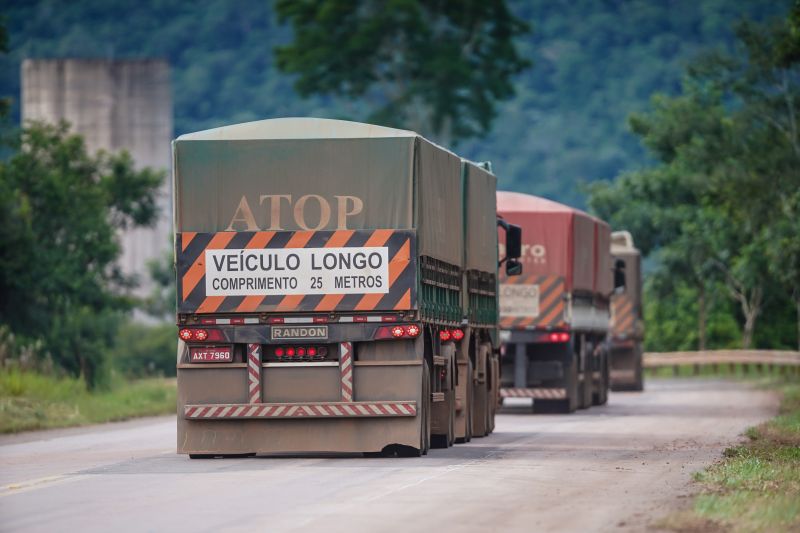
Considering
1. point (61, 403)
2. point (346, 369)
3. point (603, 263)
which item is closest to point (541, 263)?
point (603, 263)

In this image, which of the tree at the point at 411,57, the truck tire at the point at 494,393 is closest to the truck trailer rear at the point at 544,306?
the truck tire at the point at 494,393

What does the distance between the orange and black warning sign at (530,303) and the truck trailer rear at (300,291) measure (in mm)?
12662

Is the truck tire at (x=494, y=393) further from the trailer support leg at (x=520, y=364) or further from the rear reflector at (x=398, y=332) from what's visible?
the trailer support leg at (x=520, y=364)

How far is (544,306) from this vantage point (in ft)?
113

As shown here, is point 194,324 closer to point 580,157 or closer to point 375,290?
point 375,290

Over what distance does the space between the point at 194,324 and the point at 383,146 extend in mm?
2832

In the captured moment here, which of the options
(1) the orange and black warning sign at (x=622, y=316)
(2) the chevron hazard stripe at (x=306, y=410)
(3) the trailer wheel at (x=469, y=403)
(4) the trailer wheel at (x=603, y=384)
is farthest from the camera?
(1) the orange and black warning sign at (x=622, y=316)

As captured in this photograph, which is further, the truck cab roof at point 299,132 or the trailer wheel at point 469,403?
the trailer wheel at point 469,403

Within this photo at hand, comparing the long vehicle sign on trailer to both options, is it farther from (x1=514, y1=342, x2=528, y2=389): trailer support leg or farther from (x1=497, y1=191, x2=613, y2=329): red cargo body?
(x1=514, y1=342, x2=528, y2=389): trailer support leg

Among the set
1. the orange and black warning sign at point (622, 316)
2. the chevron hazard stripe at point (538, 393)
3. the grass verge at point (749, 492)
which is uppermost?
the orange and black warning sign at point (622, 316)

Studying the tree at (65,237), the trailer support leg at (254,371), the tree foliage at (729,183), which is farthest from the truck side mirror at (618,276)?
the trailer support leg at (254,371)

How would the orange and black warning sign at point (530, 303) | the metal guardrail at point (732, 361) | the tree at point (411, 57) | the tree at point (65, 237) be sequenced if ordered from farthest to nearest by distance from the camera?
the tree at point (411, 57) → the metal guardrail at point (732, 361) → the tree at point (65, 237) → the orange and black warning sign at point (530, 303)

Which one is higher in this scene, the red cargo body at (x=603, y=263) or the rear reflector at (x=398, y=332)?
the red cargo body at (x=603, y=263)

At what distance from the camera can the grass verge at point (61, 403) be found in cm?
3150
